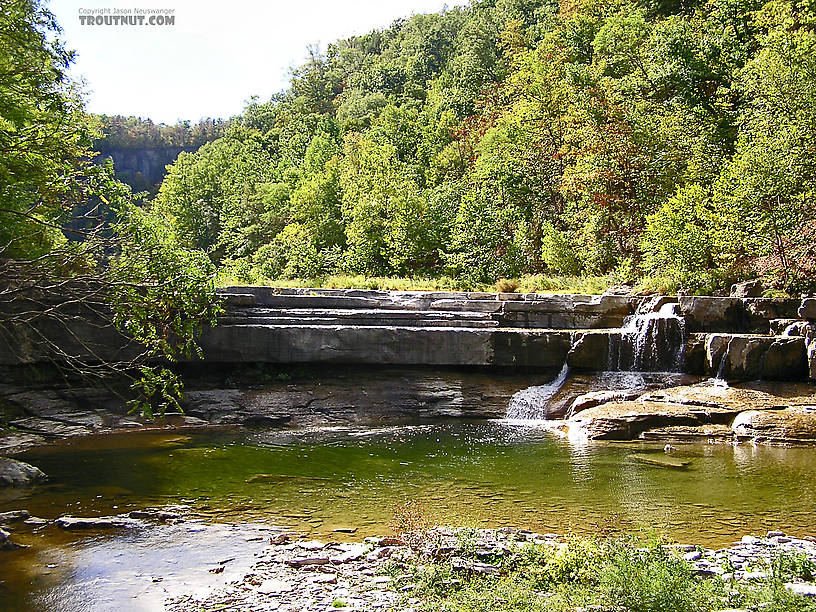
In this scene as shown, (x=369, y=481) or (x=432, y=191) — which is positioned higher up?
(x=432, y=191)

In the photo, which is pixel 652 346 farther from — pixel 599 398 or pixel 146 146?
pixel 146 146

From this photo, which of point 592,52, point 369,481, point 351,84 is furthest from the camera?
point 351,84

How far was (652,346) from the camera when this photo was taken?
15.8m

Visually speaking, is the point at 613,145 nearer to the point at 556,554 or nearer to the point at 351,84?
the point at 556,554

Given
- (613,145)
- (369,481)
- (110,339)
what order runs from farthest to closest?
(613,145) < (110,339) < (369,481)

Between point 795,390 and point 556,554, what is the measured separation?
10030 millimetres

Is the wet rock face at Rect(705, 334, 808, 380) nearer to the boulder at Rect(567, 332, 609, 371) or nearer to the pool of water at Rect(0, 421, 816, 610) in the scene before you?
the boulder at Rect(567, 332, 609, 371)

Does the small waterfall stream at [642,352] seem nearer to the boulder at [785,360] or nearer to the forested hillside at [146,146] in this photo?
the boulder at [785,360]

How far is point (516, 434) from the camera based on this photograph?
44.5 ft

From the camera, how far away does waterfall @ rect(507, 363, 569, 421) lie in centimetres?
1528

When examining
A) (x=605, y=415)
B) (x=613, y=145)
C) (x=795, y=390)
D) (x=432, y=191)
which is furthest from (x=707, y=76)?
(x=605, y=415)

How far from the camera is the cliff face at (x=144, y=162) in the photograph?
85.5 meters

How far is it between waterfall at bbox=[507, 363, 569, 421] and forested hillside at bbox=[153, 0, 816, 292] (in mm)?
4790

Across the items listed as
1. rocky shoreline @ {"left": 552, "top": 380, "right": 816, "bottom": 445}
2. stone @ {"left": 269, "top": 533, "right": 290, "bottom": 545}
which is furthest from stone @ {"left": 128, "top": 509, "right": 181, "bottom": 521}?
rocky shoreline @ {"left": 552, "top": 380, "right": 816, "bottom": 445}
